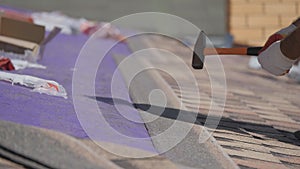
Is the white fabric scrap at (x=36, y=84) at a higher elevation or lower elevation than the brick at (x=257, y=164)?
higher

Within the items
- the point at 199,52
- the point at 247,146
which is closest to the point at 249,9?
the point at 199,52

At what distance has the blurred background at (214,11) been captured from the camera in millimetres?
8352

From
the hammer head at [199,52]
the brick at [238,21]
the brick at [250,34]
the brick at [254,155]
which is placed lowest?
the brick at [250,34]

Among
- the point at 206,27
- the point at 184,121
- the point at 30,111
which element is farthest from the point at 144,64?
the point at 206,27

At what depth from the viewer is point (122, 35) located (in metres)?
7.18

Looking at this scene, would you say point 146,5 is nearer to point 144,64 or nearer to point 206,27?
point 206,27

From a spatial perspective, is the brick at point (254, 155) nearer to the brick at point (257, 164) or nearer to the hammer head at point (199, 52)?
the brick at point (257, 164)

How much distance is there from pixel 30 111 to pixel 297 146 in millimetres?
1357

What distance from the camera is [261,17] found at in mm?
8383

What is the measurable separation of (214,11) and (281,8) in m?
0.92

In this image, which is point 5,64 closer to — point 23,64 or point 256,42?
point 23,64

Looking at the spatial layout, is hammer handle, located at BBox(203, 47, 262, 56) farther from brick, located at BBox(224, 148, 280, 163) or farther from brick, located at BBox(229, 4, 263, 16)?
brick, located at BBox(229, 4, 263, 16)

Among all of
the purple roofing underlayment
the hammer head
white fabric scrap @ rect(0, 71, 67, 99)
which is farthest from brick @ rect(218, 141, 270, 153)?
white fabric scrap @ rect(0, 71, 67, 99)

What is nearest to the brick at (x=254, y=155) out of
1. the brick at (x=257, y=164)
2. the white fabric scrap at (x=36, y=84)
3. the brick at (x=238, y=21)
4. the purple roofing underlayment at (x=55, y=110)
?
the brick at (x=257, y=164)
